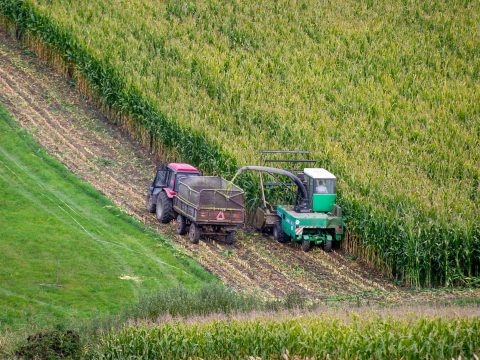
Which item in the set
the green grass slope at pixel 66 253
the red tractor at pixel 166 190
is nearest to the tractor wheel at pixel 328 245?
the green grass slope at pixel 66 253

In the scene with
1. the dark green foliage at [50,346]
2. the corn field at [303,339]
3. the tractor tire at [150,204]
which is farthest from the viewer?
the tractor tire at [150,204]

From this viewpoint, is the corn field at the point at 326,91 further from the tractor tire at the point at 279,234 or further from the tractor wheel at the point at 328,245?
the tractor tire at the point at 279,234

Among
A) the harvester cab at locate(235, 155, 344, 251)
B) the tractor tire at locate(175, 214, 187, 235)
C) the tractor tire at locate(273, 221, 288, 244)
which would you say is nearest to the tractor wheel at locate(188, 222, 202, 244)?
the tractor tire at locate(175, 214, 187, 235)

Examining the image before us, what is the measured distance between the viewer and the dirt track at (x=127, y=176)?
28.6 metres

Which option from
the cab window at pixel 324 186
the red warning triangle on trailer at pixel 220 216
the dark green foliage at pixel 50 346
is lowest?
the dark green foliage at pixel 50 346

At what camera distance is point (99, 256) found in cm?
2889

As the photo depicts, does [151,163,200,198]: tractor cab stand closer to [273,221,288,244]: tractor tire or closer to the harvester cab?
the harvester cab

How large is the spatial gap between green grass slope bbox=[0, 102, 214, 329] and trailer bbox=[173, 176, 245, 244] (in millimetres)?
1003

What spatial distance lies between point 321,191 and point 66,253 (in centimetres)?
793

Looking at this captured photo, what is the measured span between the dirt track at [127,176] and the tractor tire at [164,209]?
1.05ft

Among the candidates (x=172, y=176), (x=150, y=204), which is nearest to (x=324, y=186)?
(x=172, y=176)

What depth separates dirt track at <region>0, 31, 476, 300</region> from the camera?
28.6 metres

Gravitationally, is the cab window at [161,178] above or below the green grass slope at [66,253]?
above

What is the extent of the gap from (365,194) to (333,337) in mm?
13244
